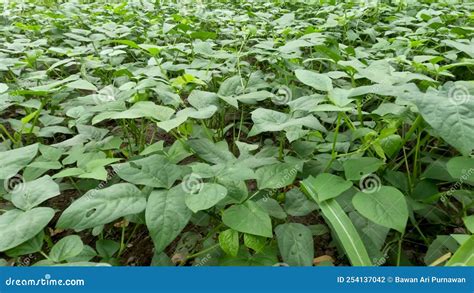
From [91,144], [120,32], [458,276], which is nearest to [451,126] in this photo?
[458,276]

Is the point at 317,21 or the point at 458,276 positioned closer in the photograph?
the point at 458,276

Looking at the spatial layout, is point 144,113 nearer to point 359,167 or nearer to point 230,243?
point 230,243

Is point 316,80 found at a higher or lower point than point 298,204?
higher

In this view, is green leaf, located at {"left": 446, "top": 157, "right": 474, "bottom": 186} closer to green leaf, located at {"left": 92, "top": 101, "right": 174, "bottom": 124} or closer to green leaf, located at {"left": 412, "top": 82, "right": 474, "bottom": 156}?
green leaf, located at {"left": 412, "top": 82, "right": 474, "bottom": 156}

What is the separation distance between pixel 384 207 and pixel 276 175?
0.29m

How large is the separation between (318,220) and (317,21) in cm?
205

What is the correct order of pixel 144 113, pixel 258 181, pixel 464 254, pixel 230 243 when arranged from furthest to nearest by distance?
pixel 144 113
pixel 258 181
pixel 230 243
pixel 464 254

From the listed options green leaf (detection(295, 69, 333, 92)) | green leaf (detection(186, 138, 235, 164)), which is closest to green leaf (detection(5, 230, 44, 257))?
green leaf (detection(186, 138, 235, 164))

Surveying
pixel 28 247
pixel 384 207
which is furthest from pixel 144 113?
pixel 384 207

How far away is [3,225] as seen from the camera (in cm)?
85

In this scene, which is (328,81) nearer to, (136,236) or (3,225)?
Result: (136,236)

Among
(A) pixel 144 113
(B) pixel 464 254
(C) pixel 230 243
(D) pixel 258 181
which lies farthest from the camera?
(A) pixel 144 113

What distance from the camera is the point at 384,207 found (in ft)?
2.78

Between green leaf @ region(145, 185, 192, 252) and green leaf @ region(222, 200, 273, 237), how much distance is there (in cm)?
10
